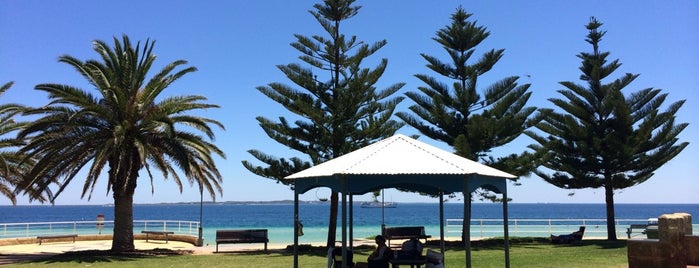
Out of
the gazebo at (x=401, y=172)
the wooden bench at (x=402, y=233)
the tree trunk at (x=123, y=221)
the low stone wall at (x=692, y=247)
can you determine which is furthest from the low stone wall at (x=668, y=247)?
the tree trunk at (x=123, y=221)

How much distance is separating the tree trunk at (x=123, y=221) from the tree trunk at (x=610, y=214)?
14296mm

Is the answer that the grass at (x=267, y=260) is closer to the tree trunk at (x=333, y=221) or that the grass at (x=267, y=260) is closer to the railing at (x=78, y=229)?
the tree trunk at (x=333, y=221)

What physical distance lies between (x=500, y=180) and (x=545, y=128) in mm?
13466

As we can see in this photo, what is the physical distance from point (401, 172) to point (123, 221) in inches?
384

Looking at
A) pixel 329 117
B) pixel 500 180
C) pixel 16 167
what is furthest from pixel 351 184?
pixel 16 167

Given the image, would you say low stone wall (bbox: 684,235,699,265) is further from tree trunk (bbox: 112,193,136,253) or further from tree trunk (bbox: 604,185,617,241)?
tree trunk (bbox: 112,193,136,253)

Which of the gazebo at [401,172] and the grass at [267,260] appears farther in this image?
the grass at [267,260]

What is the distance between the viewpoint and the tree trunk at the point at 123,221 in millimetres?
14602

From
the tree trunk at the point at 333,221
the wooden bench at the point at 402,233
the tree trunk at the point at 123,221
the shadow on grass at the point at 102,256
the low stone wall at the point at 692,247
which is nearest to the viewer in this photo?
the low stone wall at the point at 692,247

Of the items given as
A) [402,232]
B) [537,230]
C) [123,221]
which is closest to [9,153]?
[123,221]

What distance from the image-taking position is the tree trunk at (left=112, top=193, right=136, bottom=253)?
14.6 metres

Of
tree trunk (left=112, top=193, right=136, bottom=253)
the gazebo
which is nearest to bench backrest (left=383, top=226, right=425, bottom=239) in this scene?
tree trunk (left=112, top=193, right=136, bottom=253)

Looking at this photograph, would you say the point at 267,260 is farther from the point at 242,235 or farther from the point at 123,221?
the point at 123,221

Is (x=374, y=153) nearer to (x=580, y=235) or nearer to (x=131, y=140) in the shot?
(x=131, y=140)
